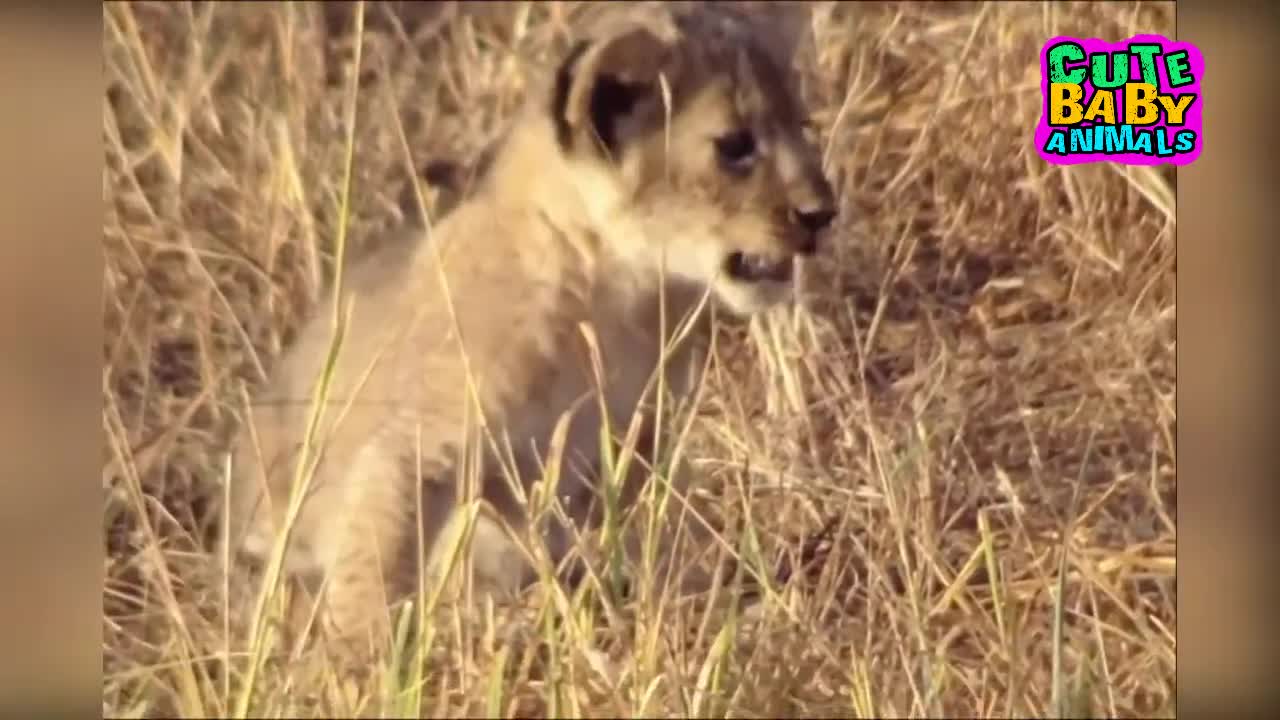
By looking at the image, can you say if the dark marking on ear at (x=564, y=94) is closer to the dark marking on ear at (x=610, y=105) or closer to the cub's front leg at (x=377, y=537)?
the dark marking on ear at (x=610, y=105)

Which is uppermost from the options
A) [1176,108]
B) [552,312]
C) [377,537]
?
[1176,108]

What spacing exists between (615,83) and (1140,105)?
30 centimetres

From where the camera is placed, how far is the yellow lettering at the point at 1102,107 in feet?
3.11

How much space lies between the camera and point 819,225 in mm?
983

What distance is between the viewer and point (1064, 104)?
956 millimetres

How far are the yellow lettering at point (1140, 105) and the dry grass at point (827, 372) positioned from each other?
0.10 feet

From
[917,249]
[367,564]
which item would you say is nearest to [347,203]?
[367,564]

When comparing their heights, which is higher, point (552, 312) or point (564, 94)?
point (564, 94)

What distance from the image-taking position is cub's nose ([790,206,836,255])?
3.22 feet

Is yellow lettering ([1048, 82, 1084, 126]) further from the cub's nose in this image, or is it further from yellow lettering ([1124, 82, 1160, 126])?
the cub's nose

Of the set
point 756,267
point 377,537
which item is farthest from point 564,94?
point 377,537

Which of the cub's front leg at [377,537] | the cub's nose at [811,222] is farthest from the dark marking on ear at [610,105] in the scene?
the cub's front leg at [377,537]

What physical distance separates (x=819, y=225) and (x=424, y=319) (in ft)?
0.79

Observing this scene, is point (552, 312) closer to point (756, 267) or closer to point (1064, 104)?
point (756, 267)
